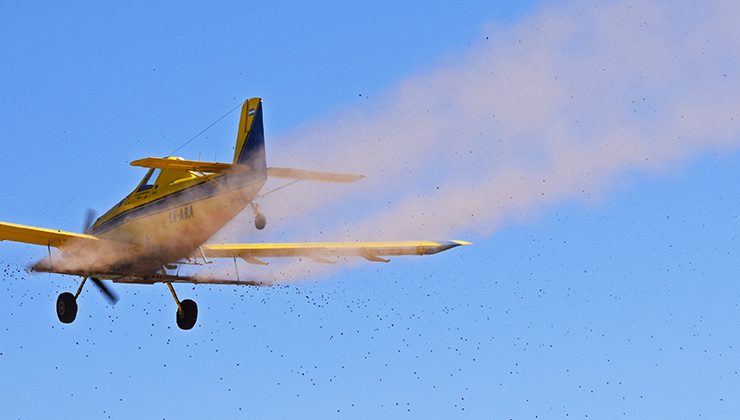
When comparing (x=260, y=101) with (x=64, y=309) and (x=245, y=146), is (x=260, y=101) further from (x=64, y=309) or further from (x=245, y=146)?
(x=64, y=309)

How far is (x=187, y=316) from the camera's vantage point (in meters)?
47.5

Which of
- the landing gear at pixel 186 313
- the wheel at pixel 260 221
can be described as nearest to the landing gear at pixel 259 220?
the wheel at pixel 260 221

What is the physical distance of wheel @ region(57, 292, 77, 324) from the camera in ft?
152

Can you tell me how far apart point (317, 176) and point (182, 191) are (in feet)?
14.9

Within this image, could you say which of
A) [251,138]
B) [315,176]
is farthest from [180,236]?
[315,176]

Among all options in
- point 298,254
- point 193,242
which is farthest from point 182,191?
point 298,254

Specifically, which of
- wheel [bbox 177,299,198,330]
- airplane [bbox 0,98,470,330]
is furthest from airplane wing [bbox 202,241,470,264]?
wheel [bbox 177,299,198,330]

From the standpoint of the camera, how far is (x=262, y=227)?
42.0m

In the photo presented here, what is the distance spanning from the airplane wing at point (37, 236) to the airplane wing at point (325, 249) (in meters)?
3.50

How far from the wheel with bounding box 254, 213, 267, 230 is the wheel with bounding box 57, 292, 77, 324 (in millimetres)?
7112

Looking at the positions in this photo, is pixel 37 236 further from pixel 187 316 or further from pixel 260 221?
pixel 260 221

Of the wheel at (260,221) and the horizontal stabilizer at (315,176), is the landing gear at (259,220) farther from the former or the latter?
the horizontal stabilizer at (315,176)

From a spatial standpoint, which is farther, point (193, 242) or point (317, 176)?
point (193, 242)

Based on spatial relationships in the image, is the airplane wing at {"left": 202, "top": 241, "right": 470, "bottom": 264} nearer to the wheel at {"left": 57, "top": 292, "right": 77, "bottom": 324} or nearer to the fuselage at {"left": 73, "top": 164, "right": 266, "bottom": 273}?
the fuselage at {"left": 73, "top": 164, "right": 266, "bottom": 273}
